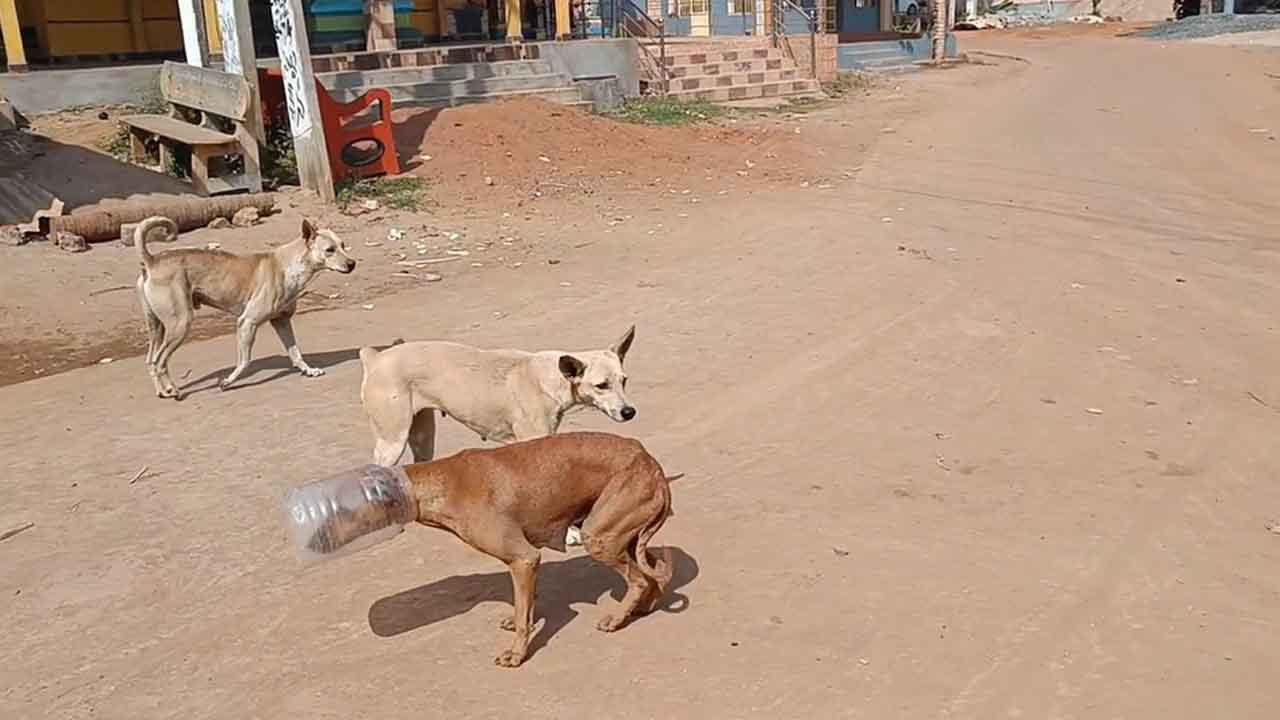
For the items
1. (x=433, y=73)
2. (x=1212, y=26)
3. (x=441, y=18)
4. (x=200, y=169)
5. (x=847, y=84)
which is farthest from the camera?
(x=1212, y=26)

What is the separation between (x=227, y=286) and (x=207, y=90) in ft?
25.9

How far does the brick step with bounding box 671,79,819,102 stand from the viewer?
22797 mm

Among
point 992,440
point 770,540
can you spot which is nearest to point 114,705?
point 770,540

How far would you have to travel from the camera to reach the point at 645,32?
98.9 feet

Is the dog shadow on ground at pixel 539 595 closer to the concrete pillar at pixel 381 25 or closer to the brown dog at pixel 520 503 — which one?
the brown dog at pixel 520 503

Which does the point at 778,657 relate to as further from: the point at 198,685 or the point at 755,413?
the point at 755,413

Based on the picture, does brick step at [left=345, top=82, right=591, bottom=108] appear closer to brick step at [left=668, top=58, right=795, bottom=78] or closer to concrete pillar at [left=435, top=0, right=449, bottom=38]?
brick step at [left=668, top=58, right=795, bottom=78]

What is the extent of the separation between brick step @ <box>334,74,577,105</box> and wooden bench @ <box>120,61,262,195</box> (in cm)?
283

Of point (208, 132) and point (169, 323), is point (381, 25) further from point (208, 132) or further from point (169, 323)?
point (169, 323)

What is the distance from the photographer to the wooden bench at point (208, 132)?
13641 millimetres

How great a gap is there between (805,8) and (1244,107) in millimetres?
15584

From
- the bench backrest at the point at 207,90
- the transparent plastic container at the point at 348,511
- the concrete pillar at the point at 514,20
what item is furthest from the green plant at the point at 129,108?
the transparent plastic container at the point at 348,511

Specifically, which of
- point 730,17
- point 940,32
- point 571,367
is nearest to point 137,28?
point 571,367

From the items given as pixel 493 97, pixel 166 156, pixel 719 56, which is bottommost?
pixel 166 156
